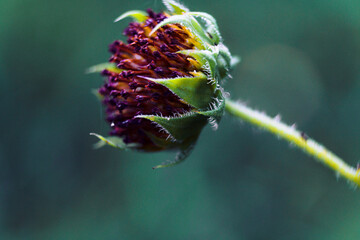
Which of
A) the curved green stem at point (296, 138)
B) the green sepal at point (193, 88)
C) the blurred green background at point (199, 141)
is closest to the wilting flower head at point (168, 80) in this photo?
the green sepal at point (193, 88)

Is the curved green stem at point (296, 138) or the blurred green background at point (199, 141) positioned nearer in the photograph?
the curved green stem at point (296, 138)

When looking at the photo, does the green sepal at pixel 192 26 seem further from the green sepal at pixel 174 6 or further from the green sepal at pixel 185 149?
the green sepal at pixel 185 149

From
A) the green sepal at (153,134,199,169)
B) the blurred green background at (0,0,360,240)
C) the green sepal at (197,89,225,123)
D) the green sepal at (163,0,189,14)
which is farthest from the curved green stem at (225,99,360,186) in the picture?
the blurred green background at (0,0,360,240)

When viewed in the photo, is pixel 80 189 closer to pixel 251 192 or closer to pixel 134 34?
pixel 251 192

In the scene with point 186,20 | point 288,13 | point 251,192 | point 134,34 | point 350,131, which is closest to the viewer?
point 186,20

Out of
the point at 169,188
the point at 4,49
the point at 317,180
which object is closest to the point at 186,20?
the point at 169,188

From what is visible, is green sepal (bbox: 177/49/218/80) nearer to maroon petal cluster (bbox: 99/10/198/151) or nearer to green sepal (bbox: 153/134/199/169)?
maroon petal cluster (bbox: 99/10/198/151)

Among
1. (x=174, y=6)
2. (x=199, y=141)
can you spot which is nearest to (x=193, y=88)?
(x=174, y=6)
